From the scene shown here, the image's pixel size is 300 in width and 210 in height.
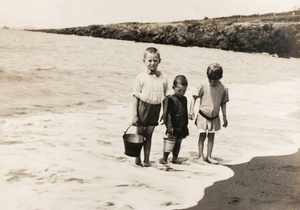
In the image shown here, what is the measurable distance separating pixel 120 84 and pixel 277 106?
6.74 metres

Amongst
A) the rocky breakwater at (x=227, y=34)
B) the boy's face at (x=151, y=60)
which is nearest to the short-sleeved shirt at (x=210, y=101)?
the boy's face at (x=151, y=60)

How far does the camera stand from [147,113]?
393 centimetres

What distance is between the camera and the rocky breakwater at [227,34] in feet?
197

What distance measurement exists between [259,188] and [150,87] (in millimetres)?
1647

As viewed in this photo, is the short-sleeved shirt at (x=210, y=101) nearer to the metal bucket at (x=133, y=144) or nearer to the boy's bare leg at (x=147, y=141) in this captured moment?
the boy's bare leg at (x=147, y=141)

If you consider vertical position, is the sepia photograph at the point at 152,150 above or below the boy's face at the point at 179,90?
below

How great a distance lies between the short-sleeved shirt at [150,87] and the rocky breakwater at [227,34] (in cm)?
5582

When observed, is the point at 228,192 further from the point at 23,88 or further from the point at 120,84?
the point at 120,84

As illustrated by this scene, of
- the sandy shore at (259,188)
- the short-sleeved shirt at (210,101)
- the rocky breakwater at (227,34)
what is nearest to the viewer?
the sandy shore at (259,188)

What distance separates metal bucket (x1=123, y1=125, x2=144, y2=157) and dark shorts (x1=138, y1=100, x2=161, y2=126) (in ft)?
0.62

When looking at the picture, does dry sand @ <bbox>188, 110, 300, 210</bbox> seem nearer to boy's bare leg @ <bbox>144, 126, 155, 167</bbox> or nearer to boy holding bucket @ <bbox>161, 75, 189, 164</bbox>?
boy holding bucket @ <bbox>161, 75, 189, 164</bbox>

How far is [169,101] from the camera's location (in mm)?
4137

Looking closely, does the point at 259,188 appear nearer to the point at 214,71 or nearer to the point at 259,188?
the point at 259,188

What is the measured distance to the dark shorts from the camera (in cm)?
392
